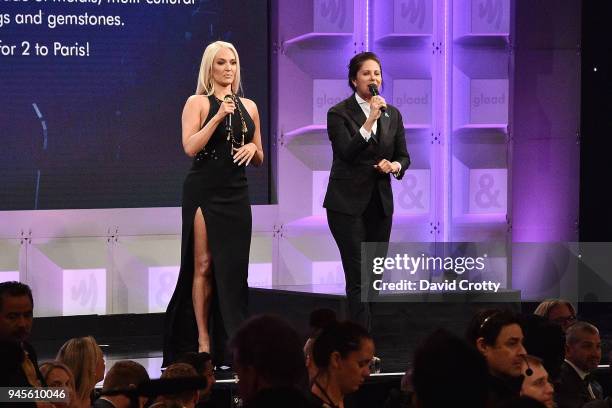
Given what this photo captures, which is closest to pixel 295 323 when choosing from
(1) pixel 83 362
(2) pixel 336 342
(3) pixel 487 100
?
(3) pixel 487 100

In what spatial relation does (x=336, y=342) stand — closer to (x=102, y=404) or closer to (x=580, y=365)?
(x=102, y=404)

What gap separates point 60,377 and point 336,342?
92 cm

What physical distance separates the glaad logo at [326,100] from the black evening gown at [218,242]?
2066mm

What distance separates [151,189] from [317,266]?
1259 millimetres

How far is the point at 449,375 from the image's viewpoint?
8.03 ft

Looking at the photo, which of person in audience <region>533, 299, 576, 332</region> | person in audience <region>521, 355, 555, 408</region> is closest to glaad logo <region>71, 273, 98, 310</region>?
person in audience <region>533, 299, 576, 332</region>

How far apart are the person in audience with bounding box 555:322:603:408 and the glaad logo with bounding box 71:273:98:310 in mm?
3716

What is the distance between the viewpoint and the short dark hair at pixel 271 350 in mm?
2633

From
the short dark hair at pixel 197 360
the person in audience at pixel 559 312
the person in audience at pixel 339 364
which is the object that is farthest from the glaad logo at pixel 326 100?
the person in audience at pixel 339 364

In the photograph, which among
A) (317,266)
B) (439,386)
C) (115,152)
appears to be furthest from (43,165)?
(439,386)

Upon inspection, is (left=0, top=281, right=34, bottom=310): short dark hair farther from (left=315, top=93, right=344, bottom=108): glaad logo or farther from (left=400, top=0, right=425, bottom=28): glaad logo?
(left=400, top=0, right=425, bottom=28): glaad logo

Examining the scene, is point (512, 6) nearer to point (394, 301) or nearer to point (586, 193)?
point (586, 193)

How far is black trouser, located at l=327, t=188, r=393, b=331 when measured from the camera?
21.2 feet

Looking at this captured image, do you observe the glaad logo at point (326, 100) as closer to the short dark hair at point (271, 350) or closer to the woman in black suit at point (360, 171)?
the woman in black suit at point (360, 171)
